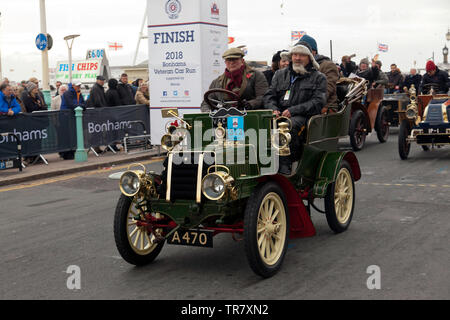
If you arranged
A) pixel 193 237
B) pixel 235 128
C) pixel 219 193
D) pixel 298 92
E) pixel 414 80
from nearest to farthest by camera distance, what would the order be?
pixel 219 193
pixel 193 237
pixel 235 128
pixel 298 92
pixel 414 80

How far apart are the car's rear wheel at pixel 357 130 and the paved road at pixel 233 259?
16.0ft

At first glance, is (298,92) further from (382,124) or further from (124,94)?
(124,94)

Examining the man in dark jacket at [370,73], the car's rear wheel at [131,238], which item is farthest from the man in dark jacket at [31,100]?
the car's rear wheel at [131,238]

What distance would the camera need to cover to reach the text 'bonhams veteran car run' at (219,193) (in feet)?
16.6

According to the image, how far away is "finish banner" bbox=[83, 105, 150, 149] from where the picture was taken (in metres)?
14.4

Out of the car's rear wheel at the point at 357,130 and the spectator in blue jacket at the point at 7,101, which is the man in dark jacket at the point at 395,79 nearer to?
the car's rear wheel at the point at 357,130

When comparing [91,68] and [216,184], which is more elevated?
[91,68]

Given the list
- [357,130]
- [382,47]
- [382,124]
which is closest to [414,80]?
[382,124]

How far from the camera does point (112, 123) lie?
15.1 metres

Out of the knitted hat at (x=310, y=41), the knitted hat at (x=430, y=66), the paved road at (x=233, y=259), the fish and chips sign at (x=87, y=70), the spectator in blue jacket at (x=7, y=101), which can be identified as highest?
the fish and chips sign at (x=87, y=70)

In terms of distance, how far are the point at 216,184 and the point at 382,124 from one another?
38.3 ft

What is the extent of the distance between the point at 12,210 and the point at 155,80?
6.05 meters

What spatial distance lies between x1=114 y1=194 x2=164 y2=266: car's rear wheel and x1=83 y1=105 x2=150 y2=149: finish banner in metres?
8.92
